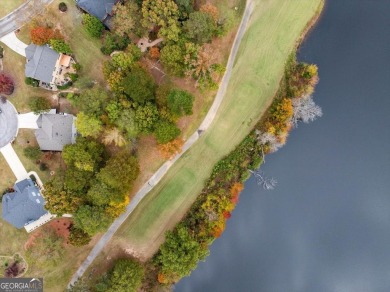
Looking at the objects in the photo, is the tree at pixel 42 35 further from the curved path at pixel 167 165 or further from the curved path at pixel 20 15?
the curved path at pixel 167 165

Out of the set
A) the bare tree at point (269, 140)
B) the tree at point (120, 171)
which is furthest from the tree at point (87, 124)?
the bare tree at point (269, 140)

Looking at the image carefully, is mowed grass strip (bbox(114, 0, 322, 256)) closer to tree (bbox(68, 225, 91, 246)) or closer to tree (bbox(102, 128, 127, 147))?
tree (bbox(68, 225, 91, 246))

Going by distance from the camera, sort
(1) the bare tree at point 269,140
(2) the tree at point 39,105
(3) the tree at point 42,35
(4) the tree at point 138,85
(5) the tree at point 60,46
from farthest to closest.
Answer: (1) the bare tree at point 269,140 → (2) the tree at point 39,105 → (5) the tree at point 60,46 → (3) the tree at point 42,35 → (4) the tree at point 138,85

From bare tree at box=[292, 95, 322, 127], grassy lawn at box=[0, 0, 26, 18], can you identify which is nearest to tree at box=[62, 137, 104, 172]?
grassy lawn at box=[0, 0, 26, 18]

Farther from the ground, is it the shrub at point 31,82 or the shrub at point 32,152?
the shrub at point 31,82

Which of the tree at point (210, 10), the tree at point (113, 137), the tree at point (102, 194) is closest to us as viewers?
the tree at point (102, 194)

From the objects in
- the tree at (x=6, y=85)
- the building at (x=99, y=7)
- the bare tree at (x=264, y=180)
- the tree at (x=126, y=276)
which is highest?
the building at (x=99, y=7)

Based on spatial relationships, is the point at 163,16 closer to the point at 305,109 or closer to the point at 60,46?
the point at 60,46

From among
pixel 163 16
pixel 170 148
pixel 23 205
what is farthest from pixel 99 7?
pixel 23 205
